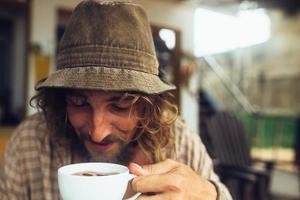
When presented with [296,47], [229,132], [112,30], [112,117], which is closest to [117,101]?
[112,117]

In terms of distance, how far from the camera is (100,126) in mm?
803

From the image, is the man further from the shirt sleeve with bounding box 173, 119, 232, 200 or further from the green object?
the green object

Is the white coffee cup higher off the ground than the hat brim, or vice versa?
the hat brim

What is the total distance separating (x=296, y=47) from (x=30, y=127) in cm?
1014

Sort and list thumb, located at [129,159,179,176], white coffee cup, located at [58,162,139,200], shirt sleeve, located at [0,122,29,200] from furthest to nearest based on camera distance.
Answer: shirt sleeve, located at [0,122,29,200] → thumb, located at [129,159,179,176] → white coffee cup, located at [58,162,139,200]

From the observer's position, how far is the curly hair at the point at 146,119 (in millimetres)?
909

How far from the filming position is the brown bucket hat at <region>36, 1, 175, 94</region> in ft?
2.57

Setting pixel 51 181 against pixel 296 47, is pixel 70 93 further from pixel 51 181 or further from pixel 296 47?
pixel 296 47

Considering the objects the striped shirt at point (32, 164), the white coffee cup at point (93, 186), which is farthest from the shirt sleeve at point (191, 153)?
the white coffee cup at point (93, 186)

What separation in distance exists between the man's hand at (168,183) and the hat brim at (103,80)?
0.17 m

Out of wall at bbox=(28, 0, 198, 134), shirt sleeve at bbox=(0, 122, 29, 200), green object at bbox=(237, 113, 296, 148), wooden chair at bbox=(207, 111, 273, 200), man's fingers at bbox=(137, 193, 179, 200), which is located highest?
wall at bbox=(28, 0, 198, 134)

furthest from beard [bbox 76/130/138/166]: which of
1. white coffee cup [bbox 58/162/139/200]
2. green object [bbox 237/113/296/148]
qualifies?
green object [bbox 237/113/296/148]

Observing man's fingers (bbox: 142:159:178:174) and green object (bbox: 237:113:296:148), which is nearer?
man's fingers (bbox: 142:159:178:174)

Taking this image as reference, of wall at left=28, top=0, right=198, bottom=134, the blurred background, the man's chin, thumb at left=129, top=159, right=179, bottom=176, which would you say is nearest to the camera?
thumb at left=129, top=159, right=179, bottom=176
